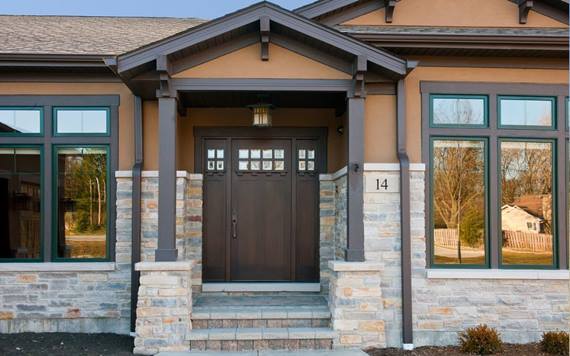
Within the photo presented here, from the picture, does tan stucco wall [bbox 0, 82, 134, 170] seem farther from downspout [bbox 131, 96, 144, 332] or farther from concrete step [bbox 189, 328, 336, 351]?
concrete step [bbox 189, 328, 336, 351]

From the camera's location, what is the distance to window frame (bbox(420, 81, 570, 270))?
6543 millimetres

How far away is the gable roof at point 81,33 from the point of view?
7016 millimetres

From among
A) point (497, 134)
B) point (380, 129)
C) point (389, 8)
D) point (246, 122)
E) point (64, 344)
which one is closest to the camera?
point (64, 344)

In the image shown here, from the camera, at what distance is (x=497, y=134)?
21.6ft

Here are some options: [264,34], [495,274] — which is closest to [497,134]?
[495,274]

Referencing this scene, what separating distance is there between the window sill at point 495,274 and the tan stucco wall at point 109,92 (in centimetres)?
421

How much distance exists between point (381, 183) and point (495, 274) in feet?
6.02

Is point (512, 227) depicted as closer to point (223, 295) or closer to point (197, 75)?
point (223, 295)

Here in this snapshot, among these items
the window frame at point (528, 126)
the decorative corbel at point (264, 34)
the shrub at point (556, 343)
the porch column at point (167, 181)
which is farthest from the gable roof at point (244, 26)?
the shrub at point (556, 343)

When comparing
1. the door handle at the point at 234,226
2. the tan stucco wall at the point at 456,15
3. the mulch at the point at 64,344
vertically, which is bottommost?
the mulch at the point at 64,344

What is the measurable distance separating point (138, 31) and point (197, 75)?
3.33m

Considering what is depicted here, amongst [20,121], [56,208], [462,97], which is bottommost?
[56,208]

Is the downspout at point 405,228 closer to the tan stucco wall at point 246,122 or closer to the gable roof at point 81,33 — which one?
the tan stucco wall at point 246,122

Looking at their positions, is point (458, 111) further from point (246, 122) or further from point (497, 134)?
point (246, 122)
